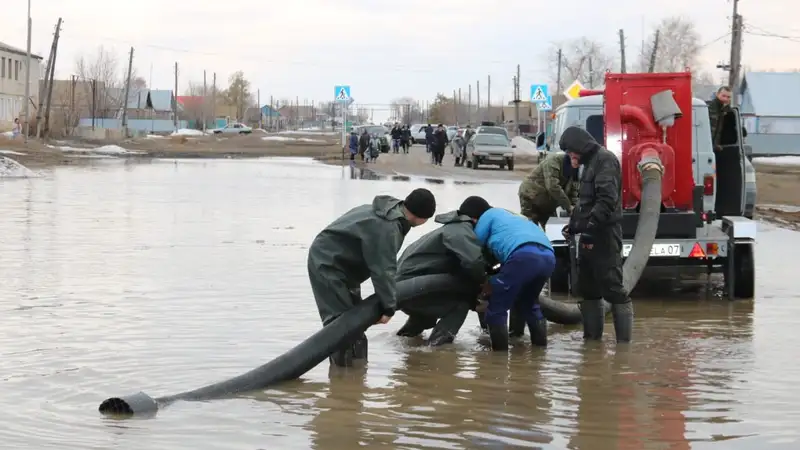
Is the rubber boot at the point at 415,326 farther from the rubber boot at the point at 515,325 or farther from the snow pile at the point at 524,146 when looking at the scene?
the snow pile at the point at 524,146

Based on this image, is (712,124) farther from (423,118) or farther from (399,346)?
(423,118)

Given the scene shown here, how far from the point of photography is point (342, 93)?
157ft

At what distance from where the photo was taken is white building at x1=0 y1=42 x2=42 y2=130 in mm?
85500

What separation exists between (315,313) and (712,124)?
5.48m

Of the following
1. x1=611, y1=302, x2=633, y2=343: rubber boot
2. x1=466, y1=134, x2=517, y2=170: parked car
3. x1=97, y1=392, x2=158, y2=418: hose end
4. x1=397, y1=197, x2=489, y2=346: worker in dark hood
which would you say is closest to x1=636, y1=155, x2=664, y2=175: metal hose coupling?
x1=611, y1=302, x2=633, y2=343: rubber boot

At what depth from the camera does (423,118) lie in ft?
628

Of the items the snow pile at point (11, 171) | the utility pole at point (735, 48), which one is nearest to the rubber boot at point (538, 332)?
the snow pile at point (11, 171)

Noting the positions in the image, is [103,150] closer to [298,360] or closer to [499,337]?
[499,337]

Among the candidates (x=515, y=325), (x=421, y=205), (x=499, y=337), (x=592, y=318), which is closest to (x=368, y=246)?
(x=421, y=205)

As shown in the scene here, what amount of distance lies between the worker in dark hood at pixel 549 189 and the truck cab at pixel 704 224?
16.7 inches

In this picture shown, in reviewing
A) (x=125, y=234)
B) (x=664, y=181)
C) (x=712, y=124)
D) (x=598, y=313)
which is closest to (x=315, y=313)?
(x=598, y=313)

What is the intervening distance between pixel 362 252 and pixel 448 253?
4.95 feet

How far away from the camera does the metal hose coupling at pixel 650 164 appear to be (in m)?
11.8

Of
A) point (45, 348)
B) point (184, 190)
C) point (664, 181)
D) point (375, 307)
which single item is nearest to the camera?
point (375, 307)
